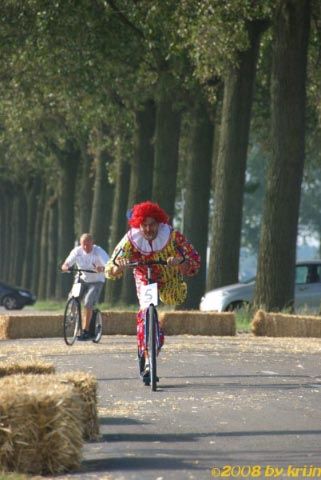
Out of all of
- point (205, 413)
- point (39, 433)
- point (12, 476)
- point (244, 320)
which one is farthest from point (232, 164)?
point (12, 476)

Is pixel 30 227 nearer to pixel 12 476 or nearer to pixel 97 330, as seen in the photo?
pixel 97 330

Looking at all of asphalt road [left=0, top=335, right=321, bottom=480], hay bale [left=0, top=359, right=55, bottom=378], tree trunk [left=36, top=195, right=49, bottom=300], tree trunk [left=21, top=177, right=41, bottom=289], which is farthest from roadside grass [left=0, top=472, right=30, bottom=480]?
tree trunk [left=21, top=177, right=41, bottom=289]

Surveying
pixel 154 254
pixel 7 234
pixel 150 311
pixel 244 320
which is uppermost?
pixel 7 234

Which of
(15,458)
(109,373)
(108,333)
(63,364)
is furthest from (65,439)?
(108,333)

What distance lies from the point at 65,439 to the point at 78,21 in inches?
1068

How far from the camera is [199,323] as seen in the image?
85.9 feet

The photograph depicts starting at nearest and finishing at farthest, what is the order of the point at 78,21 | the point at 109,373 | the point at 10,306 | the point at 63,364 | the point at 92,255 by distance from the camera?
the point at 109,373 < the point at 63,364 < the point at 92,255 < the point at 78,21 < the point at 10,306

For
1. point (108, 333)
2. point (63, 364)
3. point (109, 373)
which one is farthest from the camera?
point (108, 333)

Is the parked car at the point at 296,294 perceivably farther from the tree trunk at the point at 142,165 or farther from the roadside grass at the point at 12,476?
the roadside grass at the point at 12,476

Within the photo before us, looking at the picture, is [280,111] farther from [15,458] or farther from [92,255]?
[15,458]

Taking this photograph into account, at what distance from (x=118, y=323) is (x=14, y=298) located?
2897 centimetres

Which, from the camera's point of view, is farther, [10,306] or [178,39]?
[10,306]

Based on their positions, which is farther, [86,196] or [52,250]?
[52,250]

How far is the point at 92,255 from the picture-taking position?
2334 centimetres
